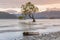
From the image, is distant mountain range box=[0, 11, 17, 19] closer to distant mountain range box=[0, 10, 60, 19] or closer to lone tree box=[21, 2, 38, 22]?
distant mountain range box=[0, 10, 60, 19]

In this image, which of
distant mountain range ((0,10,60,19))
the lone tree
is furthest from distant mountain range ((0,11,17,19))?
the lone tree

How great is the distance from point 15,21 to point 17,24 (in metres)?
0.08

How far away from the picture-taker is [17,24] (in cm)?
345

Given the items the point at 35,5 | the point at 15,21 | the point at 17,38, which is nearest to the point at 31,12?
the point at 35,5

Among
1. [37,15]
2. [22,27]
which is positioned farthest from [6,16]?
[37,15]

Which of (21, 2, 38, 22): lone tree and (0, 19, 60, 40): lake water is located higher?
(21, 2, 38, 22): lone tree

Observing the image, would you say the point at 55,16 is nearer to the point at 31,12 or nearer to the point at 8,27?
the point at 31,12

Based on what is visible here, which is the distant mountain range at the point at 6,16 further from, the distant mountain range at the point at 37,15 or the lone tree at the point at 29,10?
the lone tree at the point at 29,10

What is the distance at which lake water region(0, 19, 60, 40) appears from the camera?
11.1 feet

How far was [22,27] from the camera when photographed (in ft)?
11.5

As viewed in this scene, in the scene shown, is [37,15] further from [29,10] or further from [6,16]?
[6,16]

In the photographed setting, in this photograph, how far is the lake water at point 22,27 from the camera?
338 cm

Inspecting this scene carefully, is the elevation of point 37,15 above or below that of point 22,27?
above

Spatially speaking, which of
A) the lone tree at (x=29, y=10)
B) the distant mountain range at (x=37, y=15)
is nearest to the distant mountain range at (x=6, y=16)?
the distant mountain range at (x=37, y=15)
